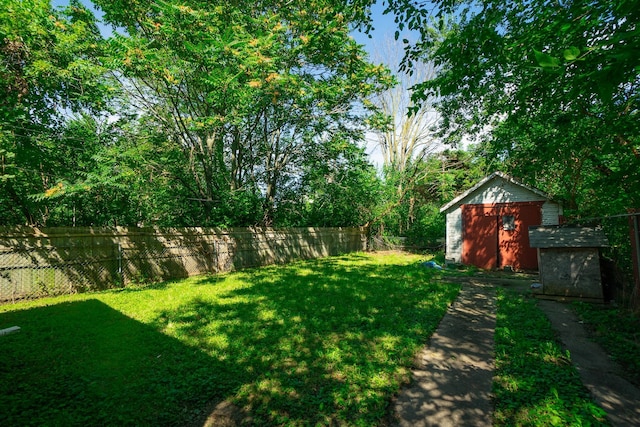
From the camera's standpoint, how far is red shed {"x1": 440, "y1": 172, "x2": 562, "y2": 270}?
40.9ft

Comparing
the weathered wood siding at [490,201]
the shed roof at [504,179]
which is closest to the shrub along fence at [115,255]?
the weathered wood siding at [490,201]

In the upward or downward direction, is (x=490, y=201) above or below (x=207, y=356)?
above

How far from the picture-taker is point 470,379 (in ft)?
11.5

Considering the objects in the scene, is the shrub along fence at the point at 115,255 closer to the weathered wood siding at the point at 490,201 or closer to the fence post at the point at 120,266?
the fence post at the point at 120,266

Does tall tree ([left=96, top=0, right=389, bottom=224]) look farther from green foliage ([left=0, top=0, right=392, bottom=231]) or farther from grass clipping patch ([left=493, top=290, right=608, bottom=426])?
grass clipping patch ([left=493, top=290, right=608, bottom=426])

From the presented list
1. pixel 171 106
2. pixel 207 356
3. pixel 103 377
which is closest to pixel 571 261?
pixel 207 356

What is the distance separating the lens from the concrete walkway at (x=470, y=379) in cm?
285

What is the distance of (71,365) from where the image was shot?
150 inches

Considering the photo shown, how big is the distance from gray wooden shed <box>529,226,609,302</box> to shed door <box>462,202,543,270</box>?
579 centimetres

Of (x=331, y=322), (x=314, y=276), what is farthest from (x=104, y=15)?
(x=331, y=322)

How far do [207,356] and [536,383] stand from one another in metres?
4.06

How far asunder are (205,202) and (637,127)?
518 inches

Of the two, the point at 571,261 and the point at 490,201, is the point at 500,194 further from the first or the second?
the point at 571,261

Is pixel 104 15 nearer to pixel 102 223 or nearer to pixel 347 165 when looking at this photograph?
pixel 102 223
